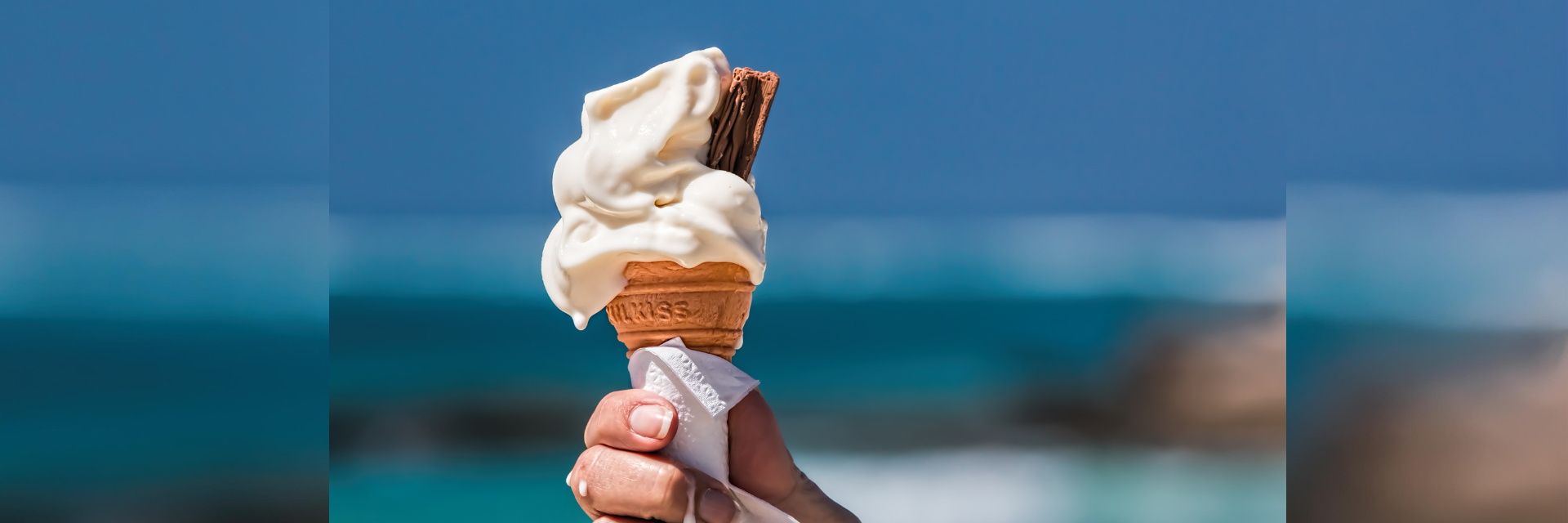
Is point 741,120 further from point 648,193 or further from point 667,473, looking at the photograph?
point 667,473

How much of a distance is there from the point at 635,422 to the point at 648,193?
0.46m

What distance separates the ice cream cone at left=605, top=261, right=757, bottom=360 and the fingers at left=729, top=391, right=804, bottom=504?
134 millimetres

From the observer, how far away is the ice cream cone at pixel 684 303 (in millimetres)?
2254

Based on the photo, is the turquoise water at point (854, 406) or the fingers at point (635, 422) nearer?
the fingers at point (635, 422)

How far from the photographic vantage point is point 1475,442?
414cm

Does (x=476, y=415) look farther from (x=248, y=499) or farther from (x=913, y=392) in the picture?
(x=913, y=392)

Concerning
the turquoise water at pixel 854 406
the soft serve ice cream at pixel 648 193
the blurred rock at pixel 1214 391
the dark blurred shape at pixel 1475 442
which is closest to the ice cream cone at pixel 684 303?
the soft serve ice cream at pixel 648 193

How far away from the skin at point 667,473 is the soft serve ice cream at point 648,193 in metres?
0.25

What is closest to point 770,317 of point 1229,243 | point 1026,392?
point 1026,392

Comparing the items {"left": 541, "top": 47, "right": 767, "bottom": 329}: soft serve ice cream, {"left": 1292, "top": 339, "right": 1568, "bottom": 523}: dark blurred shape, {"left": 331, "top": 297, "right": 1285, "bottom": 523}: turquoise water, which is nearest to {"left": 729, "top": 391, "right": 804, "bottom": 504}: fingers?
A: {"left": 541, "top": 47, "right": 767, "bottom": 329}: soft serve ice cream

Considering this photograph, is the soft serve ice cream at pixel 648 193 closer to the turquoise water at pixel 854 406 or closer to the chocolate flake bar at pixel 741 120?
the chocolate flake bar at pixel 741 120

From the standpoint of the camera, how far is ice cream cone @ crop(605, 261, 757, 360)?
225cm

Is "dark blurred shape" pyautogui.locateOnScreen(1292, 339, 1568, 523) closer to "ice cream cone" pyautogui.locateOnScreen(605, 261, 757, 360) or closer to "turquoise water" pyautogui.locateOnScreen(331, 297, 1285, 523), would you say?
"turquoise water" pyautogui.locateOnScreen(331, 297, 1285, 523)

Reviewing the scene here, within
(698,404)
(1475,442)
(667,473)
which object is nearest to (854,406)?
(698,404)
